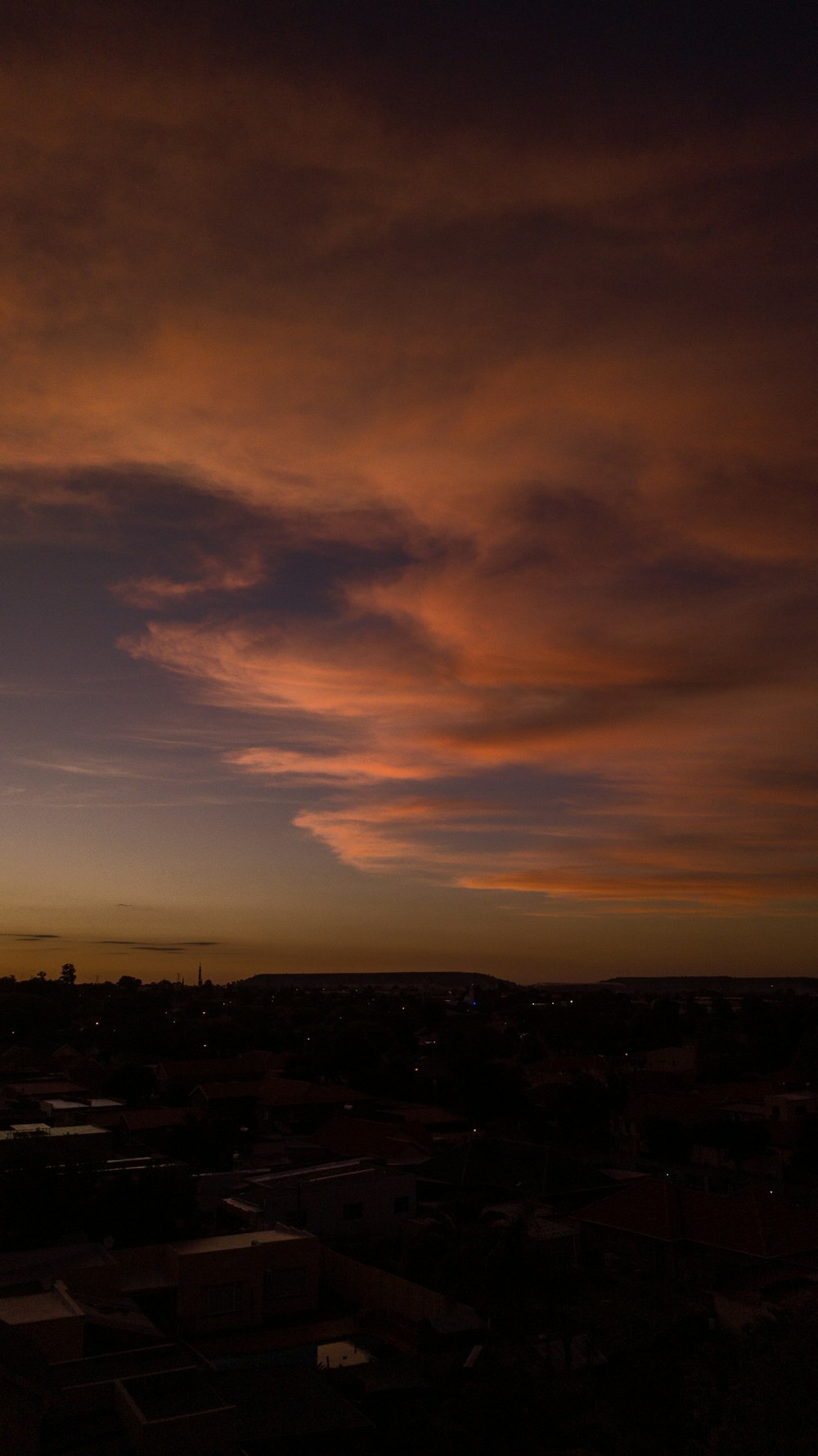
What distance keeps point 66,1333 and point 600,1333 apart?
24.9 feet

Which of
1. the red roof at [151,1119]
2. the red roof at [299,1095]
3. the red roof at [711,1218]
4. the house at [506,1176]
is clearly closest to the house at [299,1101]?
the red roof at [299,1095]

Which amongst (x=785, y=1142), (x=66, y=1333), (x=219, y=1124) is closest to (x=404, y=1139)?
(x=219, y=1124)

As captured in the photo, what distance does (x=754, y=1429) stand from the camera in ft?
26.9

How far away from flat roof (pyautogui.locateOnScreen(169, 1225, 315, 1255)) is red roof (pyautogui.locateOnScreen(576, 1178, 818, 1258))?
732 cm

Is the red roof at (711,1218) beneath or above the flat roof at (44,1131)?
beneath

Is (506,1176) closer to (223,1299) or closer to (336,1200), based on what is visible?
(336,1200)

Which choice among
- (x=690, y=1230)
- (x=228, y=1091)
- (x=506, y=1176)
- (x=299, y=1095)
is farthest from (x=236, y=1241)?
(x=299, y=1095)

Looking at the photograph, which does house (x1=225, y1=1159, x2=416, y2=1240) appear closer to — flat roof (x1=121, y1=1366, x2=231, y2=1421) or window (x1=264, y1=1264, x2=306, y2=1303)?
window (x1=264, y1=1264, x2=306, y2=1303)

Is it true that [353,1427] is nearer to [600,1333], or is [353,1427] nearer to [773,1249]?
[600,1333]

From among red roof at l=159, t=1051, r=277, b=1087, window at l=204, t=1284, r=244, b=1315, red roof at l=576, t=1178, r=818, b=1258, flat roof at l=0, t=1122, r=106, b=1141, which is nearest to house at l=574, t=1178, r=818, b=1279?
red roof at l=576, t=1178, r=818, b=1258

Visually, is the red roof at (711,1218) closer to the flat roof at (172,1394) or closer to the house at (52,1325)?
the flat roof at (172,1394)

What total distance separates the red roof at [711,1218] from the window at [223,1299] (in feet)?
28.7

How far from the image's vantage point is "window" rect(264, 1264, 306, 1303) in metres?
19.5

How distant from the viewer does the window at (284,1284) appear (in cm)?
1950
